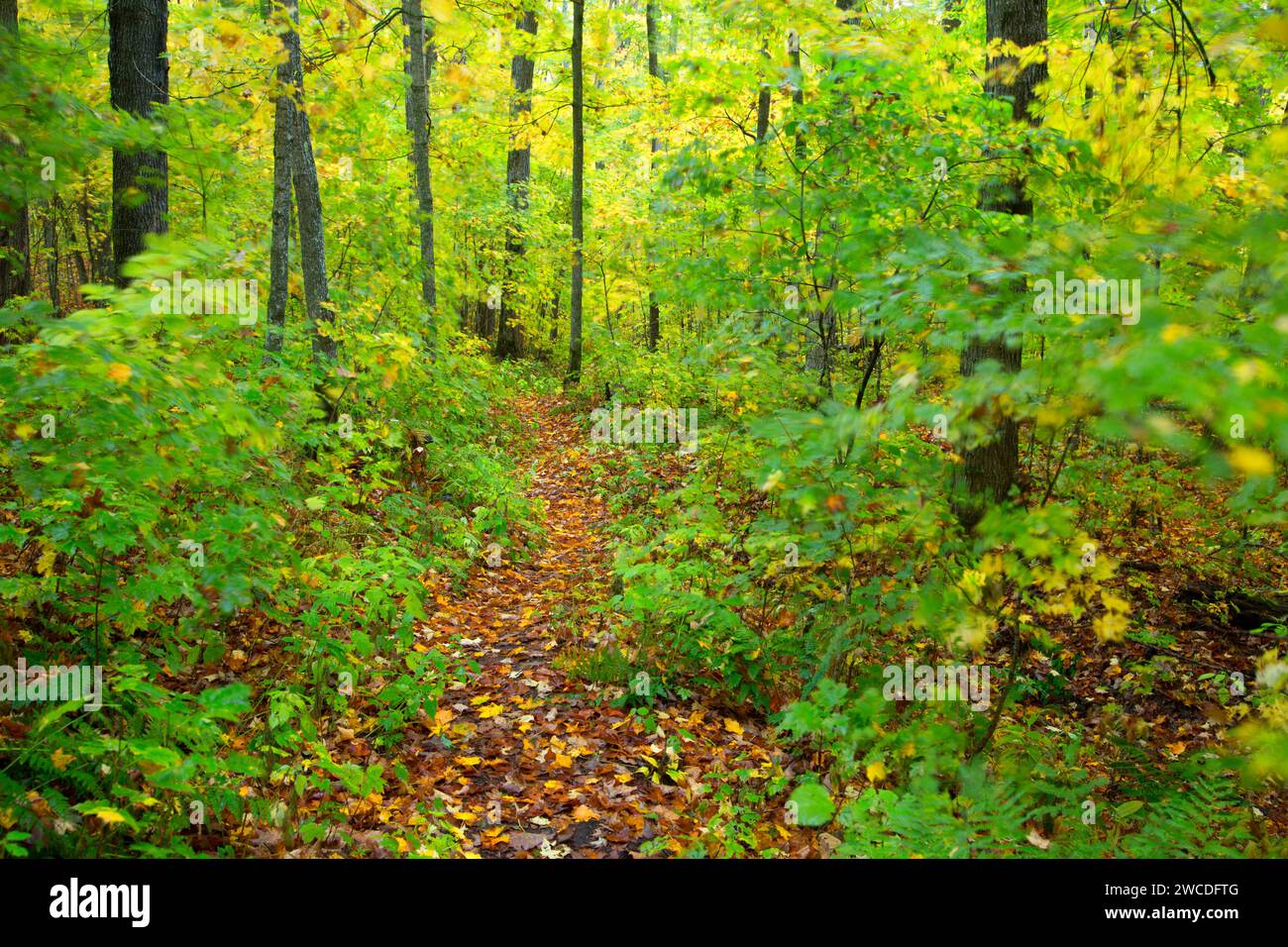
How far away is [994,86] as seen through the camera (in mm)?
5879

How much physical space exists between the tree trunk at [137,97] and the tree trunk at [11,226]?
A: 61cm

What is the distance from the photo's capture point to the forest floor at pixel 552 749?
13.0 feet

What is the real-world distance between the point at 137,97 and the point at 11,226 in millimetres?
1472

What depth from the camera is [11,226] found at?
573 cm

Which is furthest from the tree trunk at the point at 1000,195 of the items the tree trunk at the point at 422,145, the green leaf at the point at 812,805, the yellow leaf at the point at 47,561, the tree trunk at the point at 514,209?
the tree trunk at the point at 514,209

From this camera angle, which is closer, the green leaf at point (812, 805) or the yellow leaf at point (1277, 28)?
the yellow leaf at point (1277, 28)

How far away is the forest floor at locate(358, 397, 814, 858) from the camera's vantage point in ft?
13.0

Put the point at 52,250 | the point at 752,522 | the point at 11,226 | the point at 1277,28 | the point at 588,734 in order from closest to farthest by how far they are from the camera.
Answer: the point at 1277,28
the point at 588,734
the point at 11,226
the point at 752,522
the point at 52,250

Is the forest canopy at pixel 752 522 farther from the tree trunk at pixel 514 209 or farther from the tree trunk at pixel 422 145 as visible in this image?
the tree trunk at pixel 514 209

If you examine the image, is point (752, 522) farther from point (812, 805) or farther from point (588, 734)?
point (812, 805)

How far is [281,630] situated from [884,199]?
18.1 feet

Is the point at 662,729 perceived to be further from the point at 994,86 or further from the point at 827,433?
the point at 994,86

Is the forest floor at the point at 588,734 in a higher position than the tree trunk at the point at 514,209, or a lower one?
lower

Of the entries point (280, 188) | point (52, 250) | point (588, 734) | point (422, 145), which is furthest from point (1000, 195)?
point (52, 250)
